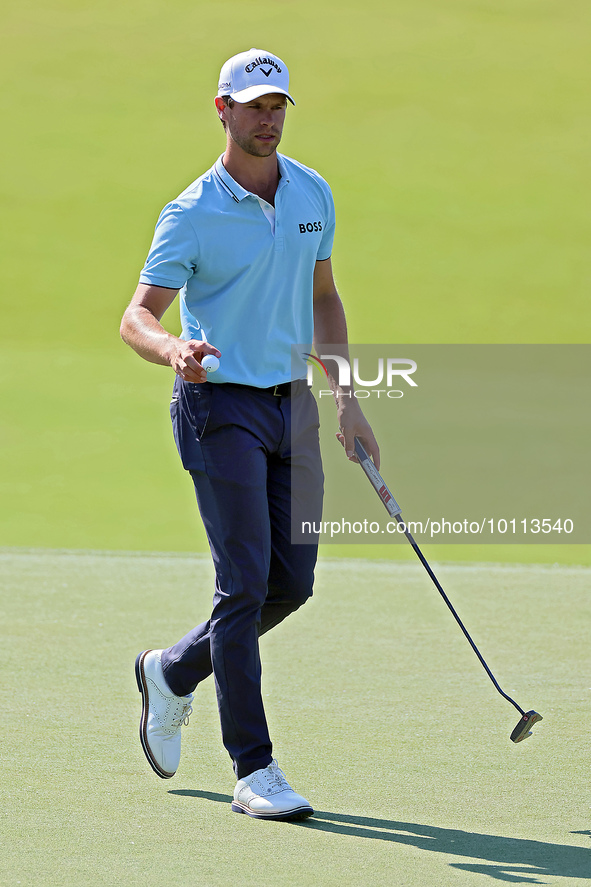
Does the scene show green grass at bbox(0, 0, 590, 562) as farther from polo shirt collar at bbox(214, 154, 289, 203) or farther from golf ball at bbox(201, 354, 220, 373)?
golf ball at bbox(201, 354, 220, 373)

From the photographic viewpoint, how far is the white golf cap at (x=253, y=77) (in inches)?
113

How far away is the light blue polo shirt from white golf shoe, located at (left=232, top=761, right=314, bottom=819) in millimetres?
893

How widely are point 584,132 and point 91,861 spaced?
8976mm

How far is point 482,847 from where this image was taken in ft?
8.40

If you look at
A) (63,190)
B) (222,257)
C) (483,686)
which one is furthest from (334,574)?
(63,190)

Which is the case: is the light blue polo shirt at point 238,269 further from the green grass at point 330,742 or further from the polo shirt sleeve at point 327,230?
the green grass at point 330,742

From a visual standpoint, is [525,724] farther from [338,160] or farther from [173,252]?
[338,160]

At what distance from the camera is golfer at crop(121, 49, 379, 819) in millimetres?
2857

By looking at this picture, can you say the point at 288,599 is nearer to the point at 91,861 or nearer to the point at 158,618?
the point at 91,861

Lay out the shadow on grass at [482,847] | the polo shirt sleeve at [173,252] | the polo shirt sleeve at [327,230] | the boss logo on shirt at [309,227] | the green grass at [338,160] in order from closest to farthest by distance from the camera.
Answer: the shadow on grass at [482,847]
the polo shirt sleeve at [173,252]
the boss logo on shirt at [309,227]
the polo shirt sleeve at [327,230]
the green grass at [338,160]

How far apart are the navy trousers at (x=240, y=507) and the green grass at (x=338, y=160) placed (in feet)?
19.8

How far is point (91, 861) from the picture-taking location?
2.42 m

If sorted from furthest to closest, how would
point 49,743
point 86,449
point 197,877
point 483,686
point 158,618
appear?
point 86,449
point 158,618
point 483,686
point 49,743
point 197,877

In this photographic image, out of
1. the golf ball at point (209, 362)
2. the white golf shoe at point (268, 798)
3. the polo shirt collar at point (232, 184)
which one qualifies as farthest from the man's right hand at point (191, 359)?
the white golf shoe at point (268, 798)
